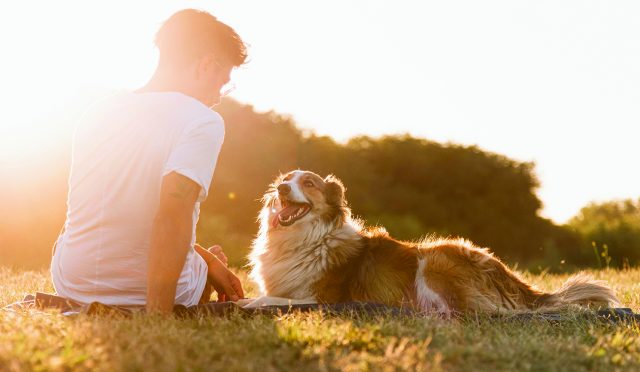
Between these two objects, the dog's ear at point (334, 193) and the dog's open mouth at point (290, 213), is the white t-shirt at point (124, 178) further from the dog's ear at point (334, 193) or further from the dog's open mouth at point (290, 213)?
the dog's ear at point (334, 193)

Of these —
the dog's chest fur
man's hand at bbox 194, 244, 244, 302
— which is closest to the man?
man's hand at bbox 194, 244, 244, 302

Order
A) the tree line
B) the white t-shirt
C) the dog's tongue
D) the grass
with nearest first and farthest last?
the grass, the white t-shirt, the dog's tongue, the tree line

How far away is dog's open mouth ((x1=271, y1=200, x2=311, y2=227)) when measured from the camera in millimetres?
5770

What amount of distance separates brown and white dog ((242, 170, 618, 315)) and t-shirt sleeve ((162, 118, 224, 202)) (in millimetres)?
1657

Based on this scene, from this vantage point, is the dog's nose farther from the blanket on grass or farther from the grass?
the grass

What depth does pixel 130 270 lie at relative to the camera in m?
4.04

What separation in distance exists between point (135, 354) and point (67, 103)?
36.8ft

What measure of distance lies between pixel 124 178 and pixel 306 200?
6.99 feet

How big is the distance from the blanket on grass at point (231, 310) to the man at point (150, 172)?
10 cm

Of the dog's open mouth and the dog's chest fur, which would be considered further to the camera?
the dog's open mouth

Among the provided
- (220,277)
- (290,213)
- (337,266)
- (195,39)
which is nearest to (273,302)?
(220,277)

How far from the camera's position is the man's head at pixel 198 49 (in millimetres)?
3963

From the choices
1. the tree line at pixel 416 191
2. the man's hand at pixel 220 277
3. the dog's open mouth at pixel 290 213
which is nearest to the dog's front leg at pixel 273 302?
the man's hand at pixel 220 277

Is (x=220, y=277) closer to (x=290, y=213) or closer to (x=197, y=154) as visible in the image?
(x=290, y=213)
